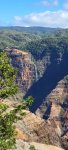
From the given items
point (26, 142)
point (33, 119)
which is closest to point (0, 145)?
point (26, 142)

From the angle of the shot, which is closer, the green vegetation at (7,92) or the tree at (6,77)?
the green vegetation at (7,92)

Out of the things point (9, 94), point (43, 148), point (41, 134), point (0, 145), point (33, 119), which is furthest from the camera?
point (33, 119)

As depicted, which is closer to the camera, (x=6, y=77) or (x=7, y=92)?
(x=7, y=92)

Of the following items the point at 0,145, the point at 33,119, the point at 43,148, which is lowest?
the point at 0,145

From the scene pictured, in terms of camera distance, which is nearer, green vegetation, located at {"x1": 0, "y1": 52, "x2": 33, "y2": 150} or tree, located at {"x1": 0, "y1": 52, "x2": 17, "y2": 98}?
green vegetation, located at {"x1": 0, "y1": 52, "x2": 33, "y2": 150}

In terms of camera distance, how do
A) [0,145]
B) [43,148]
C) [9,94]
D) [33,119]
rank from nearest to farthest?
[0,145] < [9,94] < [43,148] < [33,119]

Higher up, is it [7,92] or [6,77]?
[6,77]

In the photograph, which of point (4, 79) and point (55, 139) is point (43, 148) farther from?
point (4, 79)

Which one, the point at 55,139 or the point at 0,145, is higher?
the point at 55,139
